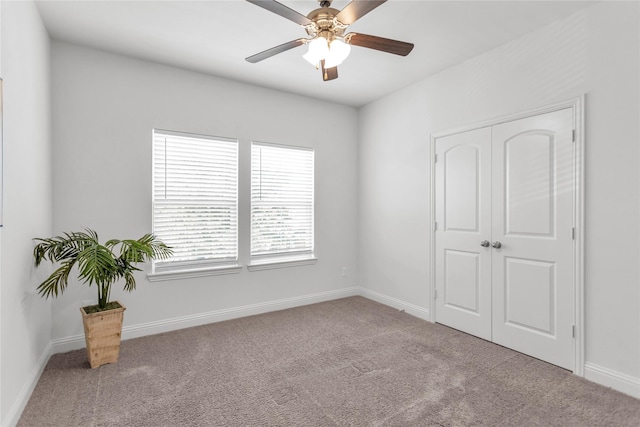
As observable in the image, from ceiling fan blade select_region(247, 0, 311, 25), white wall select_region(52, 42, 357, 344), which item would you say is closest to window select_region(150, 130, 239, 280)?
white wall select_region(52, 42, 357, 344)

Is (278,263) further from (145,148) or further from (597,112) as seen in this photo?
(597,112)

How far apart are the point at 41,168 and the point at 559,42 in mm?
4266

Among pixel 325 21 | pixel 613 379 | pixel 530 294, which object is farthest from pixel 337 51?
pixel 613 379

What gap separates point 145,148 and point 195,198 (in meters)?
Answer: 0.69

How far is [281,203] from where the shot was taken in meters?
4.17

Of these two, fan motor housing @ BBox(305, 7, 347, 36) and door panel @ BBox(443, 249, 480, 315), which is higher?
fan motor housing @ BBox(305, 7, 347, 36)

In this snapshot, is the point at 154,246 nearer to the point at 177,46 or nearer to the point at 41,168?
A: the point at 41,168

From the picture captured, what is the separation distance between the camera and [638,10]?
222 cm

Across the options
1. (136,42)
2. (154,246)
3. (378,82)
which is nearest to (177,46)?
(136,42)

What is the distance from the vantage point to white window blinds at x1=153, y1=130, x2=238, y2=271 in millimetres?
3396

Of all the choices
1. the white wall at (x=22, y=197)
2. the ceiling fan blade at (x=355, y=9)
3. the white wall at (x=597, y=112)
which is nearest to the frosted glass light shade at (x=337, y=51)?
the ceiling fan blade at (x=355, y=9)

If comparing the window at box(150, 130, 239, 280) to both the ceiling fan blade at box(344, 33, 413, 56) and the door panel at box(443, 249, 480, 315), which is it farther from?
the door panel at box(443, 249, 480, 315)

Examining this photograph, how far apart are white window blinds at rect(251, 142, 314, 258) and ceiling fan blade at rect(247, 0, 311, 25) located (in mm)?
2096

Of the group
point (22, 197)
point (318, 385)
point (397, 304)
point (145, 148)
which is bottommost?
point (318, 385)
